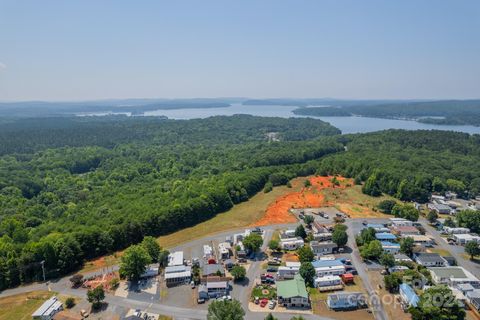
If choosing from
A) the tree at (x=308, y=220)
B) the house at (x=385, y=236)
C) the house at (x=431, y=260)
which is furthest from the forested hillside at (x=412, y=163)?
the house at (x=431, y=260)

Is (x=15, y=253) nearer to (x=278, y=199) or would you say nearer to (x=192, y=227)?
(x=192, y=227)

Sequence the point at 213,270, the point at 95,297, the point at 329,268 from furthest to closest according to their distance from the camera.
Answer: the point at 213,270 → the point at 329,268 → the point at 95,297

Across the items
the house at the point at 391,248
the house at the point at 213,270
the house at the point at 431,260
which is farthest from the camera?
the house at the point at 391,248

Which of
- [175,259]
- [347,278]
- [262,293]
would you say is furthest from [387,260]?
[175,259]

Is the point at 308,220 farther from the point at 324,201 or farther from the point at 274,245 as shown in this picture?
the point at 324,201

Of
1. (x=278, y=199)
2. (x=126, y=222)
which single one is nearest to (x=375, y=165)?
(x=278, y=199)

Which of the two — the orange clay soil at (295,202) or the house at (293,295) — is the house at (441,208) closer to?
the orange clay soil at (295,202)

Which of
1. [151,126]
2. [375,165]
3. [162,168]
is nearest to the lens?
[375,165]
